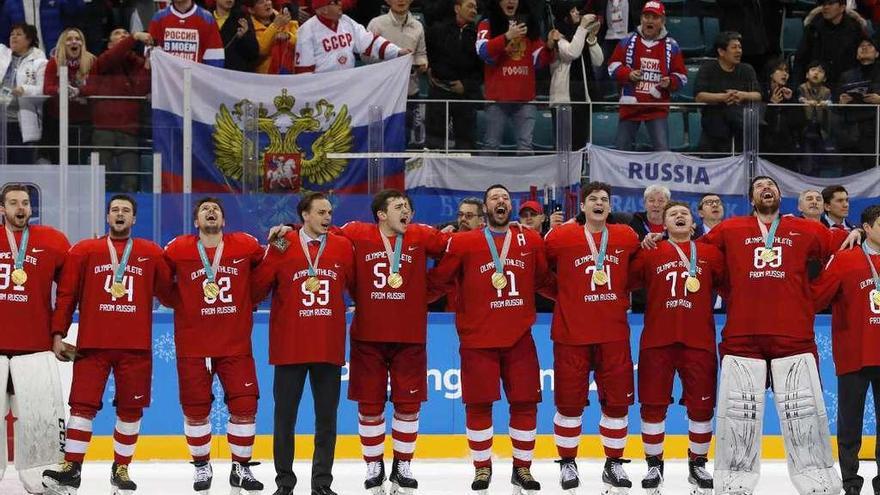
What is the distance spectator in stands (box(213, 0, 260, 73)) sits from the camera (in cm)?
1484

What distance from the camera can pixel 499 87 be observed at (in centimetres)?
1509

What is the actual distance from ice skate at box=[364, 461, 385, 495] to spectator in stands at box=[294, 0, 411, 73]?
15.7ft

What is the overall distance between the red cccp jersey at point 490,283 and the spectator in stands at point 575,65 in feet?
9.86

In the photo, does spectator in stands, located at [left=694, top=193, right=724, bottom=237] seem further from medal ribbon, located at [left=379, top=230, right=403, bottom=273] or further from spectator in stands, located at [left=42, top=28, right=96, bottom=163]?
spectator in stands, located at [left=42, top=28, right=96, bottom=163]

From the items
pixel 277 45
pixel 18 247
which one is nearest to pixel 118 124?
pixel 277 45

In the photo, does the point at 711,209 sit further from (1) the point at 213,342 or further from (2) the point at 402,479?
(1) the point at 213,342

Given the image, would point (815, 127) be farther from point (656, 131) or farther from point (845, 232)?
point (845, 232)

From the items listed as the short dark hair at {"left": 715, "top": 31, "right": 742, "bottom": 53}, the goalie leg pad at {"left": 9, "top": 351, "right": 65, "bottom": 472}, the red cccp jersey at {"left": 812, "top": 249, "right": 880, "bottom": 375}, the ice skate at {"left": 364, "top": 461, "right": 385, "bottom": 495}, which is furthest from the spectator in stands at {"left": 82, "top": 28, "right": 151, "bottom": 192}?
the red cccp jersey at {"left": 812, "top": 249, "right": 880, "bottom": 375}

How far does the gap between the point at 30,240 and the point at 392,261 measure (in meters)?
2.42

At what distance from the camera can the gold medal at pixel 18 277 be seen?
35.7 ft

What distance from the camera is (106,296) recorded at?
10.9 meters

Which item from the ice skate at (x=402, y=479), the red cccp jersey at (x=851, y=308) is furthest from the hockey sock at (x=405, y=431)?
the red cccp jersey at (x=851, y=308)

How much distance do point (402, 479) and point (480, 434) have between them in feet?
1.99

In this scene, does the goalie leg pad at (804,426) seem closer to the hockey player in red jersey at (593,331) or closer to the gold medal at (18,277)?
the hockey player in red jersey at (593,331)
